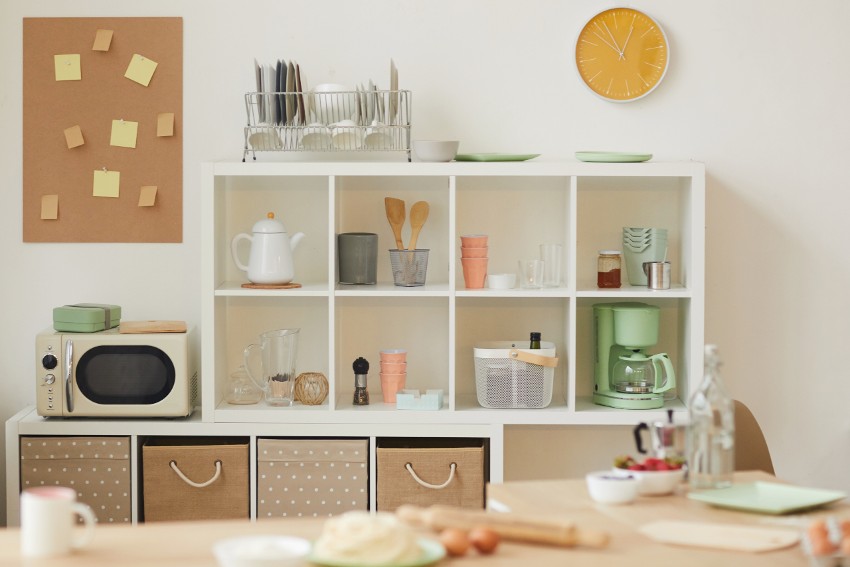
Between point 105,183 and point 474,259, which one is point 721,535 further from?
point 105,183

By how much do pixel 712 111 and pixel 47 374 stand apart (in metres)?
2.33

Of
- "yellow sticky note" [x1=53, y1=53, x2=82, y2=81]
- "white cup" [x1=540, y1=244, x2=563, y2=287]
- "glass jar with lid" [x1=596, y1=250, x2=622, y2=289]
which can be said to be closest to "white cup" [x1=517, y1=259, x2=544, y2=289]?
"white cup" [x1=540, y1=244, x2=563, y2=287]

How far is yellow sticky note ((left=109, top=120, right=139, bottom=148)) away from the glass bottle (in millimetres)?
2257

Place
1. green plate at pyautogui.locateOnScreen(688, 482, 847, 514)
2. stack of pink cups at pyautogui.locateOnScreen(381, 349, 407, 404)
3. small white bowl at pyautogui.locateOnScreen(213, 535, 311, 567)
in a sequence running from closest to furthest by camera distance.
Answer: small white bowl at pyautogui.locateOnScreen(213, 535, 311, 567) → green plate at pyautogui.locateOnScreen(688, 482, 847, 514) → stack of pink cups at pyautogui.locateOnScreen(381, 349, 407, 404)

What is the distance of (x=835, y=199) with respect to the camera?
11.6ft

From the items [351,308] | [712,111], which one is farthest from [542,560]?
A: [712,111]

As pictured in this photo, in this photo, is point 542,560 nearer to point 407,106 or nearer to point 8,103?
point 407,106

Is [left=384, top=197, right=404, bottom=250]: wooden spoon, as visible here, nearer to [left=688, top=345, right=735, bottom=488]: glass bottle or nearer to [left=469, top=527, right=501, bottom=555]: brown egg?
[left=688, top=345, right=735, bottom=488]: glass bottle

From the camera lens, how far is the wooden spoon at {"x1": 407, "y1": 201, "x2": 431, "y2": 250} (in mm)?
3402

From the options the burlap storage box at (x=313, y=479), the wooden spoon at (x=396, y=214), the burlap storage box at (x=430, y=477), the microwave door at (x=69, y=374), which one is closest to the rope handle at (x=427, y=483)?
the burlap storage box at (x=430, y=477)

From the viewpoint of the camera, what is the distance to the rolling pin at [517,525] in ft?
5.67

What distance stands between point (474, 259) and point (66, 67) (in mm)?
1543

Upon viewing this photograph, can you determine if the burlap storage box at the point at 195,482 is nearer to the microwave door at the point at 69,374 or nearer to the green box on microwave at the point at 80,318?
the microwave door at the point at 69,374

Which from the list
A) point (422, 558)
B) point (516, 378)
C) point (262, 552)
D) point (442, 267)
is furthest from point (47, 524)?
point (442, 267)
